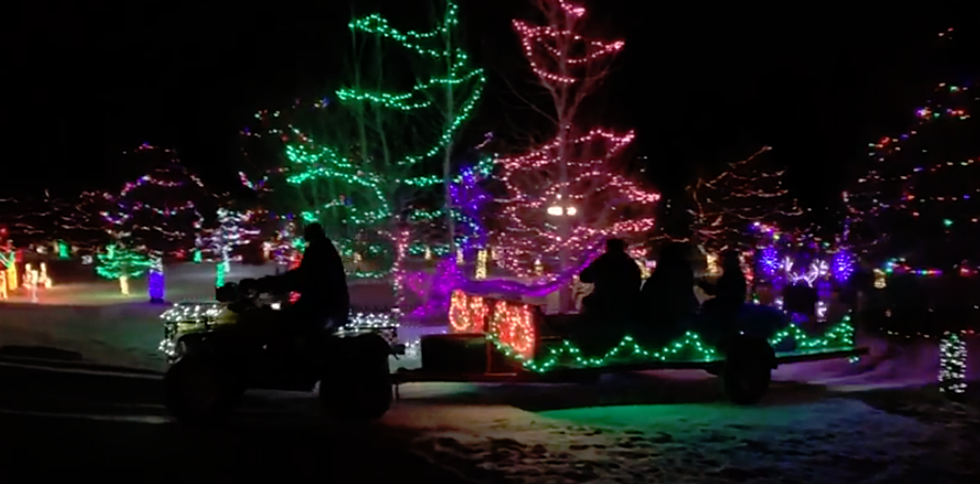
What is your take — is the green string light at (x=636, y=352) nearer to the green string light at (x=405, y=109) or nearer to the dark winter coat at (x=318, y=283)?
the dark winter coat at (x=318, y=283)

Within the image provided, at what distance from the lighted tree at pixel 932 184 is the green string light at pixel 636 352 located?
40.8 ft

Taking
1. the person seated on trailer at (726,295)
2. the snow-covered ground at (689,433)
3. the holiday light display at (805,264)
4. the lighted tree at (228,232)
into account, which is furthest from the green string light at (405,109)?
the lighted tree at (228,232)

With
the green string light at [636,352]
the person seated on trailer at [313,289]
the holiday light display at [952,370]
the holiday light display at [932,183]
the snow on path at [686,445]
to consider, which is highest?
the holiday light display at [932,183]

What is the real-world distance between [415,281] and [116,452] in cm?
1383

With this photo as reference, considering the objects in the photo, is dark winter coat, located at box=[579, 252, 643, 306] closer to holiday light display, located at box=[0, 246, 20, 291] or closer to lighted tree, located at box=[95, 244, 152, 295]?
lighted tree, located at box=[95, 244, 152, 295]

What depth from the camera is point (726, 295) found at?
1291cm

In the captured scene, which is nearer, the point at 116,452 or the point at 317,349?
the point at 116,452

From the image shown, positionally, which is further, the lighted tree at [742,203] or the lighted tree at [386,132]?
the lighted tree at [742,203]

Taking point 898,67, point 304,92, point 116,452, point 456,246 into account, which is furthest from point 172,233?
point 116,452

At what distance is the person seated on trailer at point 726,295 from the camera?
42.1 ft

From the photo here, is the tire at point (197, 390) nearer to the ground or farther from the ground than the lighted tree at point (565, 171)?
nearer to the ground

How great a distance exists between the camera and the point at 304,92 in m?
28.0

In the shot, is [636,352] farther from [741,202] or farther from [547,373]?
[741,202]

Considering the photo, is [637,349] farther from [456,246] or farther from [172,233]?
[172,233]
